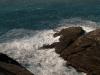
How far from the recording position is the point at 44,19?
39.7m

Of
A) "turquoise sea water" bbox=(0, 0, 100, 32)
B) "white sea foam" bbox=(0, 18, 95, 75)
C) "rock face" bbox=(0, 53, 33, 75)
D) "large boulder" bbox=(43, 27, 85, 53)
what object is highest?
"rock face" bbox=(0, 53, 33, 75)

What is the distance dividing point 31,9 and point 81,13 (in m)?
9.76

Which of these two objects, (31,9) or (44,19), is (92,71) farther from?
(31,9)

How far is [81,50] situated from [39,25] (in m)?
14.7

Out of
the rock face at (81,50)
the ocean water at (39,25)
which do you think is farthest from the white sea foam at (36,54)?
the rock face at (81,50)

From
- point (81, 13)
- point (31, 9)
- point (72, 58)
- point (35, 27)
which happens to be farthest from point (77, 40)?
point (31, 9)

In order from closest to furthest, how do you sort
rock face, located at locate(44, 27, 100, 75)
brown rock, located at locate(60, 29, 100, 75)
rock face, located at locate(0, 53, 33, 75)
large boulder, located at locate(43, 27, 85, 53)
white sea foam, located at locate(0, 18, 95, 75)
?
rock face, located at locate(0, 53, 33, 75) → brown rock, located at locate(60, 29, 100, 75) → rock face, located at locate(44, 27, 100, 75) → white sea foam, located at locate(0, 18, 95, 75) → large boulder, located at locate(43, 27, 85, 53)

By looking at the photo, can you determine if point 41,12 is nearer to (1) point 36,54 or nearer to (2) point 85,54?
(1) point 36,54

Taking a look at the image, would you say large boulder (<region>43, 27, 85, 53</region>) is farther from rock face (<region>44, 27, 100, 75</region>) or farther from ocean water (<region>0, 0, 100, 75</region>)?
ocean water (<region>0, 0, 100, 75</region>)

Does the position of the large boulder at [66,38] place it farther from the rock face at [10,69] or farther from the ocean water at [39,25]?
the rock face at [10,69]

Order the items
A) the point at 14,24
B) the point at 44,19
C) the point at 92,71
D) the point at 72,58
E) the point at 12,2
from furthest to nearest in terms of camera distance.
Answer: the point at 12,2
the point at 44,19
the point at 14,24
the point at 72,58
the point at 92,71

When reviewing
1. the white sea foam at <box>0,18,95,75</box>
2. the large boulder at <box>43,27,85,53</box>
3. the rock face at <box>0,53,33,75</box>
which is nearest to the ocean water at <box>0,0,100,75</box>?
the white sea foam at <box>0,18,95,75</box>

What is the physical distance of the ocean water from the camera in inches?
846

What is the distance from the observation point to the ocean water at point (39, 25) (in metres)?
21.5
